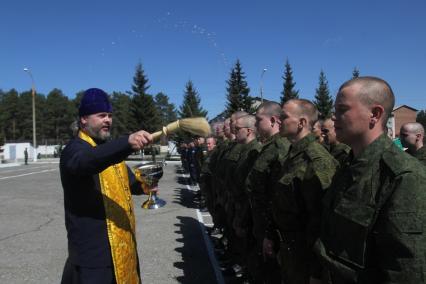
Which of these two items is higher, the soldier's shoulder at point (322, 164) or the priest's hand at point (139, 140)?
the priest's hand at point (139, 140)

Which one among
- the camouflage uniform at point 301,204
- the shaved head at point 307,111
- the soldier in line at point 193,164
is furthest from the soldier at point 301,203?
the soldier in line at point 193,164

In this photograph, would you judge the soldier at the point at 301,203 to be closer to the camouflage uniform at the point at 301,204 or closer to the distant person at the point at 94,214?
the camouflage uniform at the point at 301,204

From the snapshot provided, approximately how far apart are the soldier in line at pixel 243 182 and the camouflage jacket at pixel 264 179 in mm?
367

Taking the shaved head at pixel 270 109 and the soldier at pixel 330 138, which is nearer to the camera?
the shaved head at pixel 270 109

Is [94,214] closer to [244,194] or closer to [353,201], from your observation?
[353,201]

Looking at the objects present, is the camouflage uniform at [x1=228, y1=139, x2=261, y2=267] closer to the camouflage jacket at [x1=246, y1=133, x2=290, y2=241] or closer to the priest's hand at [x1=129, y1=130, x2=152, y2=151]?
the camouflage jacket at [x1=246, y1=133, x2=290, y2=241]

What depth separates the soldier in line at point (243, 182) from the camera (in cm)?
502

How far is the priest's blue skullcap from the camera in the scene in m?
3.14

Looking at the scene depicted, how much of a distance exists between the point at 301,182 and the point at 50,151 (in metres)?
75.1

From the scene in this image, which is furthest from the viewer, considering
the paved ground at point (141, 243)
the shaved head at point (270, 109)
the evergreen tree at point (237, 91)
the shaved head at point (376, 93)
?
the evergreen tree at point (237, 91)

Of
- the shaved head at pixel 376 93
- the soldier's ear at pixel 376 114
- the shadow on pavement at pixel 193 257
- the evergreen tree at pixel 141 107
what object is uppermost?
the evergreen tree at pixel 141 107


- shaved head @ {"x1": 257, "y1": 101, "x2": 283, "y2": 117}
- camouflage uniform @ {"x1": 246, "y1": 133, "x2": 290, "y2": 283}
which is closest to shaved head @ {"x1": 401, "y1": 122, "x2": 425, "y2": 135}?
shaved head @ {"x1": 257, "y1": 101, "x2": 283, "y2": 117}

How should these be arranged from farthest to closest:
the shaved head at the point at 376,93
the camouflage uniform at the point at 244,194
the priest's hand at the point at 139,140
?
the camouflage uniform at the point at 244,194, the priest's hand at the point at 139,140, the shaved head at the point at 376,93

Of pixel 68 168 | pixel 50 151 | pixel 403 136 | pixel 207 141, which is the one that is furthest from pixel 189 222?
pixel 50 151
